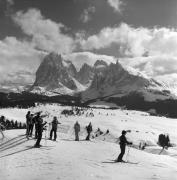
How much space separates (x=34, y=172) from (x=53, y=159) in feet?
16.6

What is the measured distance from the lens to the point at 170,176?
28.2m

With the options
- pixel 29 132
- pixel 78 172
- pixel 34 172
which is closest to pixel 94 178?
pixel 78 172

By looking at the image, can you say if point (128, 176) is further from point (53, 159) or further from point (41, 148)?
point (41, 148)

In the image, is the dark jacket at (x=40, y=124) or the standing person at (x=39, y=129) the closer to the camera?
the standing person at (x=39, y=129)

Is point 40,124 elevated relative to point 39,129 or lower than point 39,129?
elevated

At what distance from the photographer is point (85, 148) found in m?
43.0

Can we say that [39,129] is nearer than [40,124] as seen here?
Yes

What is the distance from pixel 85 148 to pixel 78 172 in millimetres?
15726

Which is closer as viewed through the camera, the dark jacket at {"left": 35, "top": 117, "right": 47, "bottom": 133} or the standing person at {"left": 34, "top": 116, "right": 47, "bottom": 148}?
the standing person at {"left": 34, "top": 116, "right": 47, "bottom": 148}

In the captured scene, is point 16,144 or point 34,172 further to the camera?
point 16,144

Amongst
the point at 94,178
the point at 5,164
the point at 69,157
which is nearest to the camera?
the point at 94,178

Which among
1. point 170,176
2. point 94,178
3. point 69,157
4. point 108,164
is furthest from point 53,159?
point 170,176

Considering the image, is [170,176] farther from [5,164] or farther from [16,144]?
[16,144]

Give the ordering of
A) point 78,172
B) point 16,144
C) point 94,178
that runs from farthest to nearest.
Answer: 1. point 16,144
2. point 78,172
3. point 94,178
